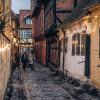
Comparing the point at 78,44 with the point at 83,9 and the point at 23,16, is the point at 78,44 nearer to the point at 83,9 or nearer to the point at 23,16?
the point at 83,9

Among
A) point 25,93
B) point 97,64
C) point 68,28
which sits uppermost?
point 68,28

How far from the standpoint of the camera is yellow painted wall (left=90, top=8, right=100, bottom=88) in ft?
56.2

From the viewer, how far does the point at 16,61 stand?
1734 inches

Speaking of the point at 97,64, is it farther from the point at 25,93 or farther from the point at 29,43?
the point at 29,43

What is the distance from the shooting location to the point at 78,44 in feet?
72.9

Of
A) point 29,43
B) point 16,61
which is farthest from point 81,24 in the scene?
point 29,43

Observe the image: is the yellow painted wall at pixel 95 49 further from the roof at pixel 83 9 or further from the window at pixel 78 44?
the window at pixel 78 44

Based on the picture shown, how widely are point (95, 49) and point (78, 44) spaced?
4.55m

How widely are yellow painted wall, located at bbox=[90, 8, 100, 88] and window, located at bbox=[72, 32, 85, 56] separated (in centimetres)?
231

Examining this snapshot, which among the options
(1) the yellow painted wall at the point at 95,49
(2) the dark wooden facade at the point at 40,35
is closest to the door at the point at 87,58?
(1) the yellow painted wall at the point at 95,49

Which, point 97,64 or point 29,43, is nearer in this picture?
point 97,64

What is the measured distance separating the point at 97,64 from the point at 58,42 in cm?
1515

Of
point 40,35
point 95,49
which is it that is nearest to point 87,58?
point 95,49

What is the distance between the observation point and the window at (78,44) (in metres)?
20.7
